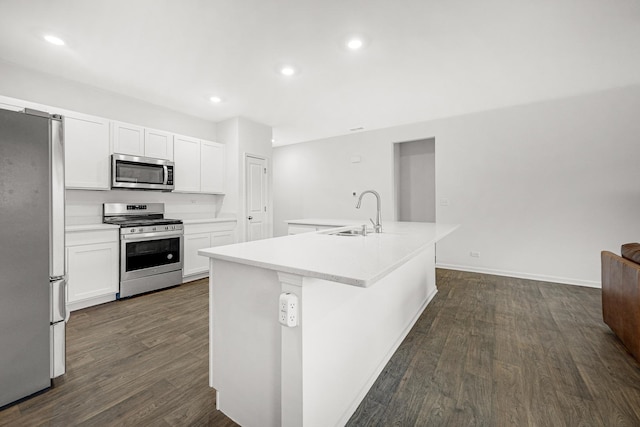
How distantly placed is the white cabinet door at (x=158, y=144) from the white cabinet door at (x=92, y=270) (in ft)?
4.34

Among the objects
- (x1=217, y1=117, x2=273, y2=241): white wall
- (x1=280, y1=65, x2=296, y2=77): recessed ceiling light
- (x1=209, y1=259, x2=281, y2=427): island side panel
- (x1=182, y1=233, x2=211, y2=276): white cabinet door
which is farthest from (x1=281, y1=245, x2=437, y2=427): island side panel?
(x1=217, y1=117, x2=273, y2=241): white wall

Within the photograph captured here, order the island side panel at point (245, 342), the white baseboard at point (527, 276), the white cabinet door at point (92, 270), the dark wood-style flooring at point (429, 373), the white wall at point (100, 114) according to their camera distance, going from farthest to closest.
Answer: the white baseboard at point (527, 276), the white wall at point (100, 114), the white cabinet door at point (92, 270), the dark wood-style flooring at point (429, 373), the island side panel at point (245, 342)

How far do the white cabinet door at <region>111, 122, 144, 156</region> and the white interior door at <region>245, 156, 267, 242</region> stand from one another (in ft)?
5.17

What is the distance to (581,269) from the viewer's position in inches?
146

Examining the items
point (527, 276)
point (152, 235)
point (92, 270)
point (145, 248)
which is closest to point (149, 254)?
point (145, 248)

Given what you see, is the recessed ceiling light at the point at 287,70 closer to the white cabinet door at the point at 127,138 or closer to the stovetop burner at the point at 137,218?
the white cabinet door at the point at 127,138

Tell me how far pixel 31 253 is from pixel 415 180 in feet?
17.6

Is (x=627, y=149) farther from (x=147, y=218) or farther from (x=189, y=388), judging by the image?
(x=147, y=218)

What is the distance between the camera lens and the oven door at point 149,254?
3221mm

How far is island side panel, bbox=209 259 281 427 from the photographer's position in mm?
1247

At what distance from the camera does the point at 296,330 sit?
1114mm

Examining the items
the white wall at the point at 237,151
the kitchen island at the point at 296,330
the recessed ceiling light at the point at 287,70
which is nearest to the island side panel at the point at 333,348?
the kitchen island at the point at 296,330

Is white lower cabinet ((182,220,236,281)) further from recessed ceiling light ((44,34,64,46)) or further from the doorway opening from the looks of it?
the doorway opening

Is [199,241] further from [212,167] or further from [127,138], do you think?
[127,138]
